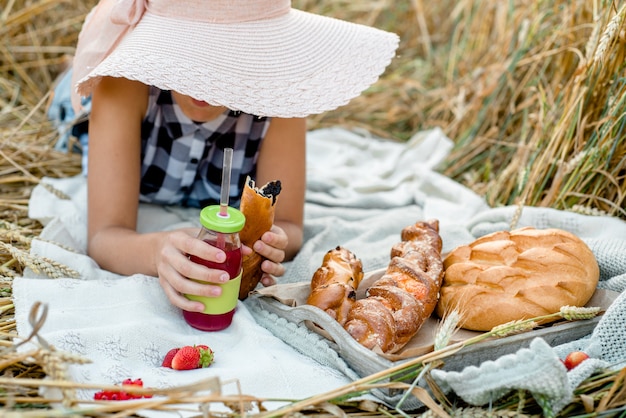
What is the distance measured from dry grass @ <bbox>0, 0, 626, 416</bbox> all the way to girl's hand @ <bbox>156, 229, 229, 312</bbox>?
0.91 ft

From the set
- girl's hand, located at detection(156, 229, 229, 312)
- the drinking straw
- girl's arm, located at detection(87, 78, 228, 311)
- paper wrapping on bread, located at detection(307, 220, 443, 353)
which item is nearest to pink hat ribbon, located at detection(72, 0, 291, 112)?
girl's arm, located at detection(87, 78, 228, 311)

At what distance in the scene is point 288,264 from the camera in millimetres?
1729

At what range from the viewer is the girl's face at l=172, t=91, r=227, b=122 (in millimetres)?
1663

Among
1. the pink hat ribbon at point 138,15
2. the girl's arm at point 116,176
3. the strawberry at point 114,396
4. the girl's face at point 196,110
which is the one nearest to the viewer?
the strawberry at point 114,396

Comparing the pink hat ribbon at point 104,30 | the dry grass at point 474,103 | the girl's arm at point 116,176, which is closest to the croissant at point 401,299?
the dry grass at point 474,103

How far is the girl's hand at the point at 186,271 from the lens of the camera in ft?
4.06

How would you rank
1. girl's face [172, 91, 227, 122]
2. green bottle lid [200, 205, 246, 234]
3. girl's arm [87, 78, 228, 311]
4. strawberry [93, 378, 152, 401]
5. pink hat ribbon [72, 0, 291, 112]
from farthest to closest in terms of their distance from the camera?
girl's face [172, 91, 227, 122] < girl's arm [87, 78, 228, 311] < pink hat ribbon [72, 0, 291, 112] < green bottle lid [200, 205, 246, 234] < strawberry [93, 378, 152, 401]

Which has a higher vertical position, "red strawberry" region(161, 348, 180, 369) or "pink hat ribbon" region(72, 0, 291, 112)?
"pink hat ribbon" region(72, 0, 291, 112)

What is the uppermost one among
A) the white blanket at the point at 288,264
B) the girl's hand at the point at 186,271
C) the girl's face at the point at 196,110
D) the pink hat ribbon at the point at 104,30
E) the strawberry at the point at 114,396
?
the pink hat ribbon at the point at 104,30

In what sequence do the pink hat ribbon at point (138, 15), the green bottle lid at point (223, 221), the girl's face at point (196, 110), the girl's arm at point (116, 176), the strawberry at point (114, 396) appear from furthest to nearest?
1. the girl's face at point (196, 110)
2. the girl's arm at point (116, 176)
3. the pink hat ribbon at point (138, 15)
4. the green bottle lid at point (223, 221)
5. the strawberry at point (114, 396)

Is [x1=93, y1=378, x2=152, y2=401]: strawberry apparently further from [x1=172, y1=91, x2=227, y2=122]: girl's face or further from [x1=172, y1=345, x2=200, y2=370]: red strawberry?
[x1=172, y1=91, x2=227, y2=122]: girl's face

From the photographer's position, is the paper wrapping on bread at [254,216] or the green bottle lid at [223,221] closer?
the green bottle lid at [223,221]

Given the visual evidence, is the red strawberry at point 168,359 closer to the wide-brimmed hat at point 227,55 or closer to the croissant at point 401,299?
the croissant at point 401,299

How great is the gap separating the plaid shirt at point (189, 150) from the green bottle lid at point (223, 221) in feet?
1.55
